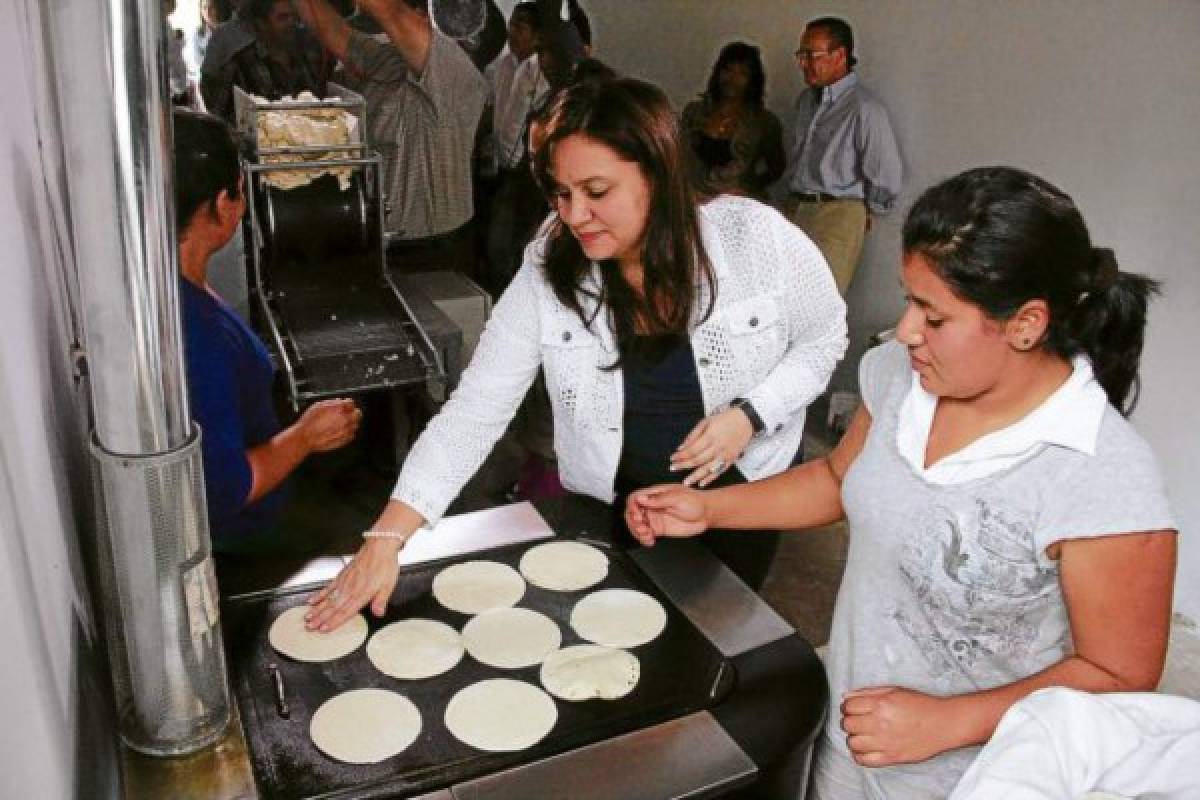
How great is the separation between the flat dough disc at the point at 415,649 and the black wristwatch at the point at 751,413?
0.74 m

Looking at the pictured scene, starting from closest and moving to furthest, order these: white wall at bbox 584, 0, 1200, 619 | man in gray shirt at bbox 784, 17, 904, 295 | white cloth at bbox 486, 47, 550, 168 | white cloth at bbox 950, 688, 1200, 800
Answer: white cloth at bbox 950, 688, 1200, 800 < white wall at bbox 584, 0, 1200, 619 < man in gray shirt at bbox 784, 17, 904, 295 < white cloth at bbox 486, 47, 550, 168

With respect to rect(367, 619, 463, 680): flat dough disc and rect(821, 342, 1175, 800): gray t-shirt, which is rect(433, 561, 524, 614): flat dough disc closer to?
rect(367, 619, 463, 680): flat dough disc

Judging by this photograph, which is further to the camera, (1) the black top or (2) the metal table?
(1) the black top

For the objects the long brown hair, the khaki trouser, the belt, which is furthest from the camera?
the belt

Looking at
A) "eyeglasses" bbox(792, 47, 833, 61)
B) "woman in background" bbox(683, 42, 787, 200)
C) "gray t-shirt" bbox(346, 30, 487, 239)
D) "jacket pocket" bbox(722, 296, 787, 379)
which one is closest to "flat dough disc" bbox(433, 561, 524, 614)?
"jacket pocket" bbox(722, 296, 787, 379)

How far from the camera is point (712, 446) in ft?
6.21

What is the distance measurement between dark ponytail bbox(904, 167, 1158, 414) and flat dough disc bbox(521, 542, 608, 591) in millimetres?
765

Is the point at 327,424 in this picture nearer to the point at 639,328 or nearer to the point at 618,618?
the point at 639,328

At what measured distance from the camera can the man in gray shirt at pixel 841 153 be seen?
478cm

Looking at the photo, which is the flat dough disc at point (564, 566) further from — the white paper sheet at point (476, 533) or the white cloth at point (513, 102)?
the white cloth at point (513, 102)

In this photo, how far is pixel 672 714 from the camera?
1.39 metres

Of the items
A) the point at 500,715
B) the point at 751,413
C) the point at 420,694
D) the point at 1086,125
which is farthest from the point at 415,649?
the point at 1086,125

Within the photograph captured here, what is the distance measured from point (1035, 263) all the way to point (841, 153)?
3.89 metres

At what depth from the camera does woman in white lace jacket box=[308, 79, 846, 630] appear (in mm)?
1830
